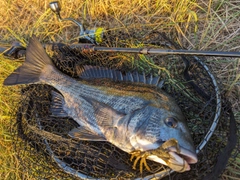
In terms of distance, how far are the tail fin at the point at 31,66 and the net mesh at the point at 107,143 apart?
6.3 inches

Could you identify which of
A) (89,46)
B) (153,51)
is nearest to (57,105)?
(89,46)

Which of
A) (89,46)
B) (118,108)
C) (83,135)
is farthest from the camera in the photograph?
(89,46)

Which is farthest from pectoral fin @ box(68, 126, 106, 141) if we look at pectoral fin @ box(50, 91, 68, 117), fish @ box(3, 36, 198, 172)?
pectoral fin @ box(50, 91, 68, 117)

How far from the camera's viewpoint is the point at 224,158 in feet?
7.98

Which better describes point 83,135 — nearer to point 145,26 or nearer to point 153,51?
point 153,51

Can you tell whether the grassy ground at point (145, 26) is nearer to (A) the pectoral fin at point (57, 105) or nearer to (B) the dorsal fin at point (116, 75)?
(B) the dorsal fin at point (116, 75)

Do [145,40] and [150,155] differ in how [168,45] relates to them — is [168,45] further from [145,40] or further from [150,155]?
[150,155]

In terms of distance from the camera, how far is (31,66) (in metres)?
3.17

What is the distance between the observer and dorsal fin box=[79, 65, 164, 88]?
275cm

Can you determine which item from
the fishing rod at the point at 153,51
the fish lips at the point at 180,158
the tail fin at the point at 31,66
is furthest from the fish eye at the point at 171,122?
the tail fin at the point at 31,66

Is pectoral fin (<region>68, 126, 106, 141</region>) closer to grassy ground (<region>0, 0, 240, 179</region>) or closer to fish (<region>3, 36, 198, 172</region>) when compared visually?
fish (<region>3, 36, 198, 172</region>)

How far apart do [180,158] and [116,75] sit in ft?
3.73

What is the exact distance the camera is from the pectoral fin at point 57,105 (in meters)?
3.04

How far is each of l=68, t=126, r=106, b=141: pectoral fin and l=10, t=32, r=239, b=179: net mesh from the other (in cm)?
7
